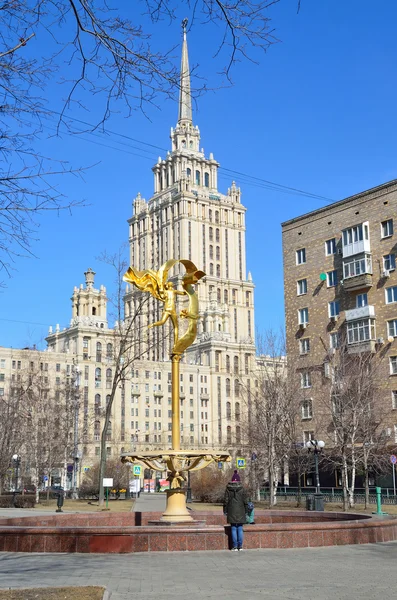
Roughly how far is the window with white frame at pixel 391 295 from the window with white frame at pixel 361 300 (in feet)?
5.71

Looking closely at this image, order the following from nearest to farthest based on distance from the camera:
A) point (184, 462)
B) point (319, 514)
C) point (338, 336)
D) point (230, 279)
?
point (184, 462)
point (319, 514)
point (338, 336)
point (230, 279)

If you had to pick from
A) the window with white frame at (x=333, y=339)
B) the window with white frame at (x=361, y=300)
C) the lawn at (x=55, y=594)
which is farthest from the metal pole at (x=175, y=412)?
the window with white frame at (x=333, y=339)

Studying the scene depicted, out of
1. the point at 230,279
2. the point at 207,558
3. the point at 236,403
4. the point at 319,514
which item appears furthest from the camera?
the point at 230,279

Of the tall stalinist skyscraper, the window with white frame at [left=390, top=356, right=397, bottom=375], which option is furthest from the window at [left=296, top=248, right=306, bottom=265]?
the tall stalinist skyscraper

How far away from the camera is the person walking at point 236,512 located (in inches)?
604

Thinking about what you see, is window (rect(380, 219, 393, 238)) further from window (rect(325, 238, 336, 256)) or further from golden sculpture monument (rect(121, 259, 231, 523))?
golden sculpture monument (rect(121, 259, 231, 523))

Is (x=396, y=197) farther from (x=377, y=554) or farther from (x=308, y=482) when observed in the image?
(x=377, y=554)

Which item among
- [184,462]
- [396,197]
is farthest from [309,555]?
[396,197]

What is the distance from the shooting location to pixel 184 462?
60.1ft

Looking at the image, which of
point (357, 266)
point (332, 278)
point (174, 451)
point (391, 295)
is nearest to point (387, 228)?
point (357, 266)

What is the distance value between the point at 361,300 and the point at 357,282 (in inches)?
54.7

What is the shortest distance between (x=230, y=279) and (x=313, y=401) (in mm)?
100286

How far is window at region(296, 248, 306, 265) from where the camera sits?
2087 inches

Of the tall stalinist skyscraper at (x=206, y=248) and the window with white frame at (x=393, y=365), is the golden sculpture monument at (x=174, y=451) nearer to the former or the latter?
the window with white frame at (x=393, y=365)
